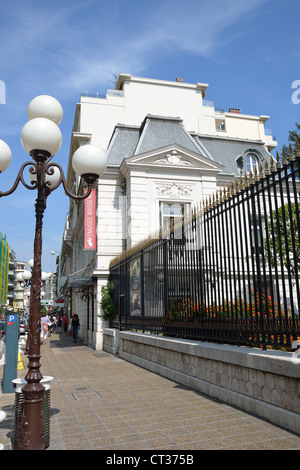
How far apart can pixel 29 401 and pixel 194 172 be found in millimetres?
16148

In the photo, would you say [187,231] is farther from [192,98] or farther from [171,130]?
[192,98]

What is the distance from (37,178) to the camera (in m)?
5.00

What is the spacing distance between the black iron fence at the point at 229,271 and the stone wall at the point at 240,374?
32cm

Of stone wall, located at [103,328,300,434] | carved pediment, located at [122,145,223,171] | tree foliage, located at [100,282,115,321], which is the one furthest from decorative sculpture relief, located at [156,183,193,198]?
stone wall, located at [103,328,300,434]

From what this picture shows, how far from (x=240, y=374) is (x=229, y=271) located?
65.9 inches

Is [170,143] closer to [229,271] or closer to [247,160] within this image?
[247,160]

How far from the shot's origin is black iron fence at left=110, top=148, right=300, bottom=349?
521 cm

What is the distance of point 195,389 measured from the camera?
7.22 metres

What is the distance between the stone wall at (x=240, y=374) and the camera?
463 cm

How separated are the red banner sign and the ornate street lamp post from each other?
44.0 feet

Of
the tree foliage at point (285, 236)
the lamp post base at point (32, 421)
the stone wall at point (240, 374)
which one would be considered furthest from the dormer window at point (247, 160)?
the lamp post base at point (32, 421)

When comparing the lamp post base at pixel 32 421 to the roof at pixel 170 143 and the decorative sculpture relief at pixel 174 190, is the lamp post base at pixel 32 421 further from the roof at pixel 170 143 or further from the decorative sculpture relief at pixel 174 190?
the roof at pixel 170 143


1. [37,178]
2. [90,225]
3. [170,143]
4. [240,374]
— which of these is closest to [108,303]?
[90,225]
